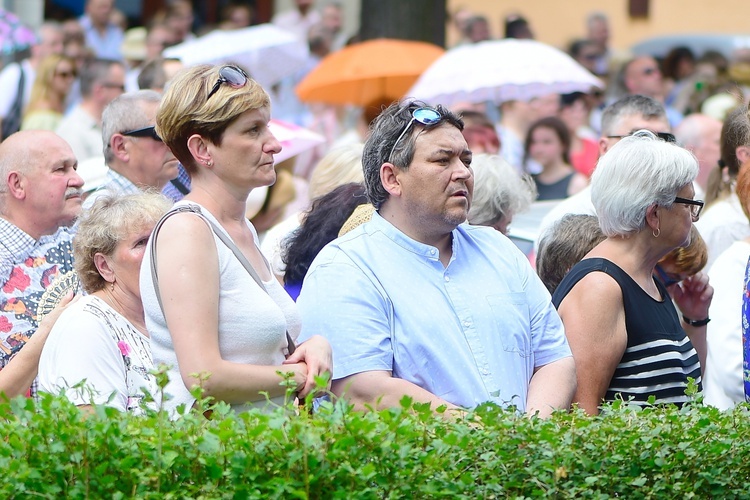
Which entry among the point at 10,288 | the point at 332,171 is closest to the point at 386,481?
the point at 10,288

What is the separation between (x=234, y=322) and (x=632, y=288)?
157cm

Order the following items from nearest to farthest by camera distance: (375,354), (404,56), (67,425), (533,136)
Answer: (67,425) → (375,354) → (533,136) → (404,56)

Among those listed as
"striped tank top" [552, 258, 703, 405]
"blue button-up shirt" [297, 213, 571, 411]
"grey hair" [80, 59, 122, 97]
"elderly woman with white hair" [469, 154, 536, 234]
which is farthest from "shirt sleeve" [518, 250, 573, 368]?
"grey hair" [80, 59, 122, 97]

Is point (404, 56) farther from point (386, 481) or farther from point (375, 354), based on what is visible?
point (386, 481)

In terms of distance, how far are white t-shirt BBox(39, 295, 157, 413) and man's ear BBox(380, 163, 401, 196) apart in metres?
1.02

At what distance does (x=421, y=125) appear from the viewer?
13.6ft

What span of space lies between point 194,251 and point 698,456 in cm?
158

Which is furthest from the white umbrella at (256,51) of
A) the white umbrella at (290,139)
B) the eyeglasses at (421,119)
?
the eyeglasses at (421,119)

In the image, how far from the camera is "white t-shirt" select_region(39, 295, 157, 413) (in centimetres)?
385

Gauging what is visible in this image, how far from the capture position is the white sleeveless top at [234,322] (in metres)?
3.54

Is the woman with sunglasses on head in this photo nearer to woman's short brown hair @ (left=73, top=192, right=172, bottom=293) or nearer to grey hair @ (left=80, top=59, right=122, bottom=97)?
woman's short brown hair @ (left=73, top=192, right=172, bottom=293)

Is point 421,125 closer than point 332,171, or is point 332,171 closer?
point 421,125

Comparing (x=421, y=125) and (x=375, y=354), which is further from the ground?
(x=421, y=125)

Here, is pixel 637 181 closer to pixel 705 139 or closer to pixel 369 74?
pixel 705 139
